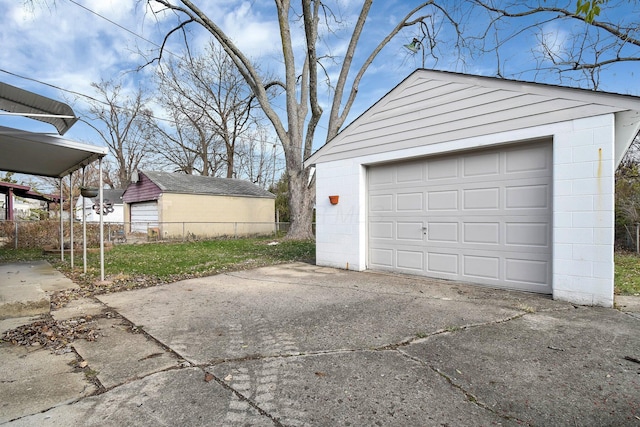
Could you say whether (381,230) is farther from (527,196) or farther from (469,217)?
(527,196)

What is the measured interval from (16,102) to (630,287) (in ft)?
32.3

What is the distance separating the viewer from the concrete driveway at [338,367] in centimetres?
198

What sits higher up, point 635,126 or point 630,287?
point 635,126

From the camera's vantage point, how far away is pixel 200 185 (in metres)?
19.3

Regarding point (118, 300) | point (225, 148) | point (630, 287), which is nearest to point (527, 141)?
point (630, 287)

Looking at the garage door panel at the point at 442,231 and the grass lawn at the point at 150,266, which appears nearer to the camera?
the garage door panel at the point at 442,231

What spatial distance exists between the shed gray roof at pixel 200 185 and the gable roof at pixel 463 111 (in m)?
12.7

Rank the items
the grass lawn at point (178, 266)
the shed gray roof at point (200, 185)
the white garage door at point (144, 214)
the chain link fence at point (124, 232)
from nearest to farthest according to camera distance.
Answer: the grass lawn at point (178, 266)
the chain link fence at point (124, 232)
the shed gray roof at point (200, 185)
the white garage door at point (144, 214)

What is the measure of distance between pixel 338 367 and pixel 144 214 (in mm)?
18673

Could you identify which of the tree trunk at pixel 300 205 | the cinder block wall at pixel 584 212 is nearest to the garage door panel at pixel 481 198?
the cinder block wall at pixel 584 212

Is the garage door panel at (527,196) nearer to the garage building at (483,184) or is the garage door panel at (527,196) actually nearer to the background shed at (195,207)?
the garage building at (483,184)

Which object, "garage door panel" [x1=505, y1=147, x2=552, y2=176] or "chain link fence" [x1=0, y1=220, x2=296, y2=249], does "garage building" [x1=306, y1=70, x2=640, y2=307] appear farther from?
"chain link fence" [x1=0, y1=220, x2=296, y2=249]

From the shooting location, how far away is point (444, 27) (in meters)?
14.8

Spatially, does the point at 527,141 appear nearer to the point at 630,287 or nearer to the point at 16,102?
the point at 630,287
